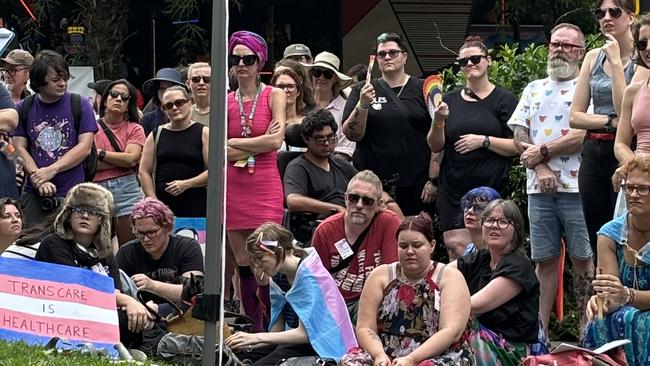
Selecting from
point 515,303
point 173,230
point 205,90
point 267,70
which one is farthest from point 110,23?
point 515,303

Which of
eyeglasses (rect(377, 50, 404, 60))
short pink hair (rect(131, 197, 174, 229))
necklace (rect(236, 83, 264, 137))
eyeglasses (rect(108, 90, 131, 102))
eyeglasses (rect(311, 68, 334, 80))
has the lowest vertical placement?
short pink hair (rect(131, 197, 174, 229))

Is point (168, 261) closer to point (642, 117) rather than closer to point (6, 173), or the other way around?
point (6, 173)

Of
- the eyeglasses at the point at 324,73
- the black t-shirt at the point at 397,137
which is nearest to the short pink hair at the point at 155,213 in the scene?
the black t-shirt at the point at 397,137

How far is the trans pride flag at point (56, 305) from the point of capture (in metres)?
7.93

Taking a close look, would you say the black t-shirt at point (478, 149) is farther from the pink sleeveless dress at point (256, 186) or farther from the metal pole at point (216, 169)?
the metal pole at point (216, 169)

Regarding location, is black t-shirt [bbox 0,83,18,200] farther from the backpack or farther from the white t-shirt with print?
the white t-shirt with print

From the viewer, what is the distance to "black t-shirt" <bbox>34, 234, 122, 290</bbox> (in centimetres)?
839

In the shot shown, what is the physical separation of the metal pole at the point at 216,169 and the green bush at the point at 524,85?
3.99 meters

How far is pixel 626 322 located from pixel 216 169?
7.81 feet

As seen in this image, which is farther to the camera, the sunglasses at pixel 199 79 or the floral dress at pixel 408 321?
the sunglasses at pixel 199 79

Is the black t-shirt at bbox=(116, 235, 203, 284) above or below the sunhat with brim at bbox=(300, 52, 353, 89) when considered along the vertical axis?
below

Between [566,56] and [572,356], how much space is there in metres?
2.77

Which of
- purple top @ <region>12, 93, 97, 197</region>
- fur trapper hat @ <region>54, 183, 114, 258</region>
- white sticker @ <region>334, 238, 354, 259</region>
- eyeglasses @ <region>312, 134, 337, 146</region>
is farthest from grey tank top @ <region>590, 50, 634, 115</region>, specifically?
purple top @ <region>12, 93, 97, 197</region>

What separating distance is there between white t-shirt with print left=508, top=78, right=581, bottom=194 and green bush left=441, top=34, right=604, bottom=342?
66 centimetres
